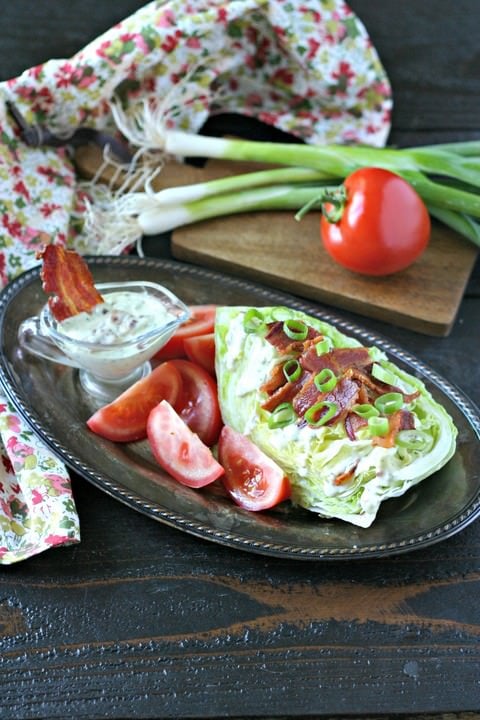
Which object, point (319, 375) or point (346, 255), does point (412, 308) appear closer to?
point (346, 255)

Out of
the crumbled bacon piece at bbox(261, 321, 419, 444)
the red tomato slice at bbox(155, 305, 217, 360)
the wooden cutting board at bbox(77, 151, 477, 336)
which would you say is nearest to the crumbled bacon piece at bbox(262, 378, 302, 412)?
the crumbled bacon piece at bbox(261, 321, 419, 444)

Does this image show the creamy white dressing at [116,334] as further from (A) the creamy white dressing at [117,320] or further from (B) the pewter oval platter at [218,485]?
(B) the pewter oval platter at [218,485]

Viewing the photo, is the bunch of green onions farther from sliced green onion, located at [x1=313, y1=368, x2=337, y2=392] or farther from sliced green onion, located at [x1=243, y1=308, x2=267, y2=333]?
sliced green onion, located at [x1=313, y1=368, x2=337, y2=392]

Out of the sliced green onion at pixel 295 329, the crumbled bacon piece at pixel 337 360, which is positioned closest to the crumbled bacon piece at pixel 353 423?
the crumbled bacon piece at pixel 337 360

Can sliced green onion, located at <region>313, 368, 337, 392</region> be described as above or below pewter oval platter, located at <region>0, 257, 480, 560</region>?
above

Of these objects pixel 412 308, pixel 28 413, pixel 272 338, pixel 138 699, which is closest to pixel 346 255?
pixel 412 308

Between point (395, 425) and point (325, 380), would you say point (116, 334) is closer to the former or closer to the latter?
point (325, 380)
